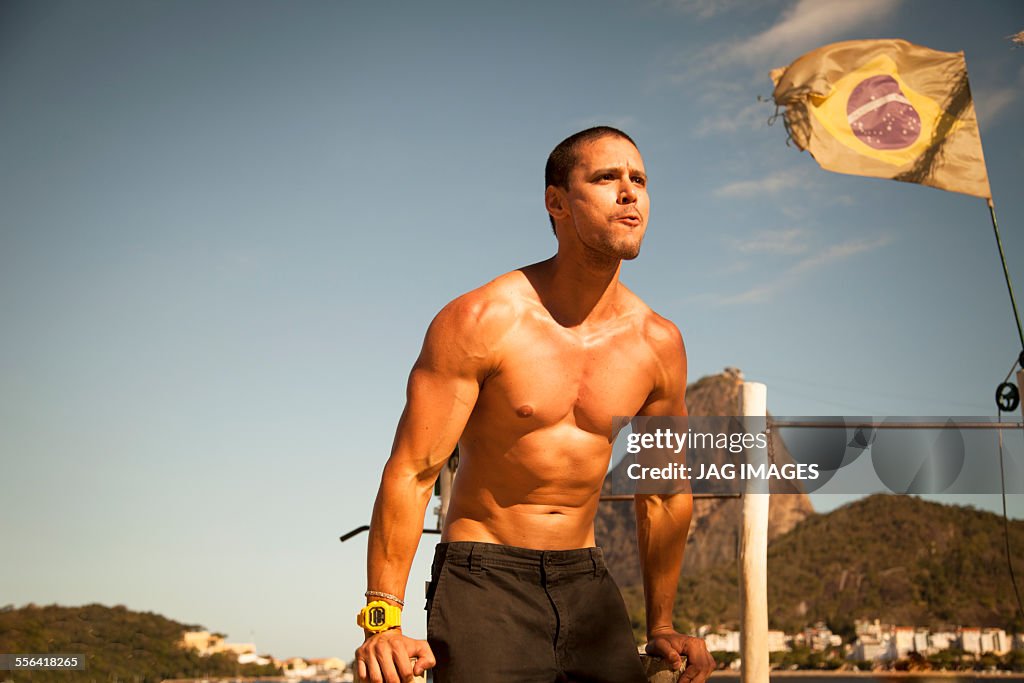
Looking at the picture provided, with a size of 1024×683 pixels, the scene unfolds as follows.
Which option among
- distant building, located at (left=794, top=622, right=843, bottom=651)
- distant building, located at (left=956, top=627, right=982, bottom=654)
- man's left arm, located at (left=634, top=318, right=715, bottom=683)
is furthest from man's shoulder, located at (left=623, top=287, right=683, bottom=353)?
distant building, located at (left=794, top=622, right=843, bottom=651)

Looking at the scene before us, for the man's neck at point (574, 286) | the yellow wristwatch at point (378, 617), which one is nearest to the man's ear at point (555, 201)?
the man's neck at point (574, 286)

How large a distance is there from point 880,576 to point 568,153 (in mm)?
60572

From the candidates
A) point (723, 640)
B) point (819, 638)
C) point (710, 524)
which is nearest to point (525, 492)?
point (723, 640)

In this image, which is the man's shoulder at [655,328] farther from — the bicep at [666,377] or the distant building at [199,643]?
the distant building at [199,643]

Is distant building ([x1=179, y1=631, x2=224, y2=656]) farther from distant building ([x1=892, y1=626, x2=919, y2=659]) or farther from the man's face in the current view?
the man's face

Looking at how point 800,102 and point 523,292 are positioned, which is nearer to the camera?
point 523,292

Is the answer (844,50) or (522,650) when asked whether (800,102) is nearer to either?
(844,50)

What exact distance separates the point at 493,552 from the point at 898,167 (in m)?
7.59

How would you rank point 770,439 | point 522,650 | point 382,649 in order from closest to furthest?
point 382,649, point 522,650, point 770,439

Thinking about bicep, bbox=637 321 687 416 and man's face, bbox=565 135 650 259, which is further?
bicep, bbox=637 321 687 416

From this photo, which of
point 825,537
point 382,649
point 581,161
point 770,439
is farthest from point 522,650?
point 825,537

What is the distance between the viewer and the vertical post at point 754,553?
5488 mm

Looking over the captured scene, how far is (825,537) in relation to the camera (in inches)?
2613

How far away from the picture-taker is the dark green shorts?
2.40m
